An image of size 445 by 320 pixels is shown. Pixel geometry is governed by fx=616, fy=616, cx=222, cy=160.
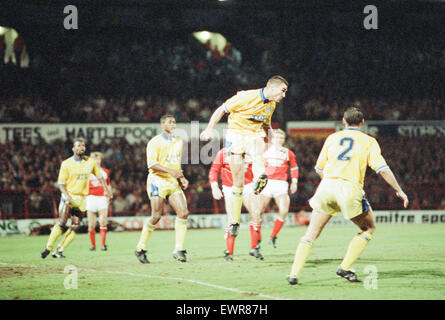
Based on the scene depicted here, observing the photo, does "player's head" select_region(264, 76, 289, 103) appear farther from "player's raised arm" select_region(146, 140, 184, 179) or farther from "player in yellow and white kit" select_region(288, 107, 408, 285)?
"player's raised arm" select_region(146, 140, 184, 179)

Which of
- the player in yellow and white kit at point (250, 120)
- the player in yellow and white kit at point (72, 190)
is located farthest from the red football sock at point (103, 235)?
the player in yellow and white kit at point (250, 120)

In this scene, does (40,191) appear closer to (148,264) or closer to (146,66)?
(146,66)

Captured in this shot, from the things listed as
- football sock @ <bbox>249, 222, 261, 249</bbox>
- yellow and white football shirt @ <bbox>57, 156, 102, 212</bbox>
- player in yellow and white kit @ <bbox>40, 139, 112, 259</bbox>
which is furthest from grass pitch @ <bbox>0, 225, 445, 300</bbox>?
yellow and white football shirt @ <bbox>57, 156, 102, 212</bbox>

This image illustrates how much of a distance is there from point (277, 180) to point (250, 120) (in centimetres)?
506

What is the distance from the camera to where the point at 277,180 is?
1481 centimetres

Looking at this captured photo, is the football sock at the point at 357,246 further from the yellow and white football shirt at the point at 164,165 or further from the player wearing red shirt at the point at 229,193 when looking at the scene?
the yellow and white football shirt at the point at 164,165

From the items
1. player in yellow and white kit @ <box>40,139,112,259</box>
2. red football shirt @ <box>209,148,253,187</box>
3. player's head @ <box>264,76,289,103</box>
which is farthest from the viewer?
player in yellow and white kit @ <box>40,139,112,259</box>

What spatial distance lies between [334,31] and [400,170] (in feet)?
31.4

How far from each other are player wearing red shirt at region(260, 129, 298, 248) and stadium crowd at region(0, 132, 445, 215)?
8.89 meters

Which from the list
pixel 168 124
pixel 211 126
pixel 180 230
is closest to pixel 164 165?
pixel 168 124

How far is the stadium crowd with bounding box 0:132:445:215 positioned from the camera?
2358 centimetres

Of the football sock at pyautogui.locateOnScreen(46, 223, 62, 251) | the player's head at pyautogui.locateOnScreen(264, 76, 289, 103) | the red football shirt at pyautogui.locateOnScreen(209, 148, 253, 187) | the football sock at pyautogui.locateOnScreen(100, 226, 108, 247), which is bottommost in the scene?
the football sock at pyautogui.locateOnScreen(100, 226, 108, 247)
